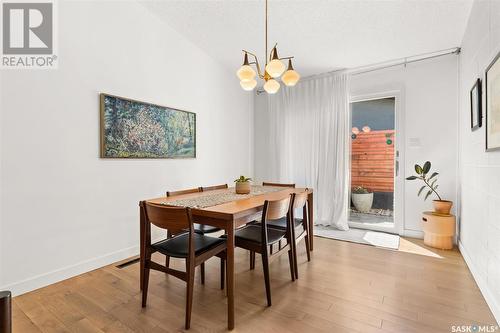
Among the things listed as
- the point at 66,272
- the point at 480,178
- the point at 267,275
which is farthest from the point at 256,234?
the point at 480,178

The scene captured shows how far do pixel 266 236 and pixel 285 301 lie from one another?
1.66 ft

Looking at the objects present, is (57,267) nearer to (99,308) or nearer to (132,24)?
(99,308)

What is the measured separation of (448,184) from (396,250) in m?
1.16

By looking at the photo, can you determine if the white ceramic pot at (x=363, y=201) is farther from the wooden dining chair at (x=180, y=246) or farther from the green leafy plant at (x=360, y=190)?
the wooden dining chair at (x=180, y=246)

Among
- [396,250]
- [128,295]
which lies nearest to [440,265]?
[396,250]

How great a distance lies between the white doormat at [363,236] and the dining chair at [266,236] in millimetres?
1521

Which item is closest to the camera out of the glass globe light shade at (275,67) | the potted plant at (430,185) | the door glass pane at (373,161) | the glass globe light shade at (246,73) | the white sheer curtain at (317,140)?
the glass globe light shade at (275,67)

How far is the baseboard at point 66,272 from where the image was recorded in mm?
2012

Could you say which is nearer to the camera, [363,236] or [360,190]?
[363,236]

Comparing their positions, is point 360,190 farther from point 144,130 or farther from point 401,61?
point 144,130

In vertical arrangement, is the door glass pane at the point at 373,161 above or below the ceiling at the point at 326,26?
below

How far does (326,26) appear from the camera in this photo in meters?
2.82

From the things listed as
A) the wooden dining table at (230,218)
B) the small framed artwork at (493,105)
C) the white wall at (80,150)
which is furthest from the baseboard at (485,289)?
the white wall at (80,150)

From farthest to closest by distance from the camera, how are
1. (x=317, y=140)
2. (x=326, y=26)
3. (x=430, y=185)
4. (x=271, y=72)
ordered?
(x=317, y=140)
(x=430, y=185)
(x=326, y=26)
(x=271, y=72)
